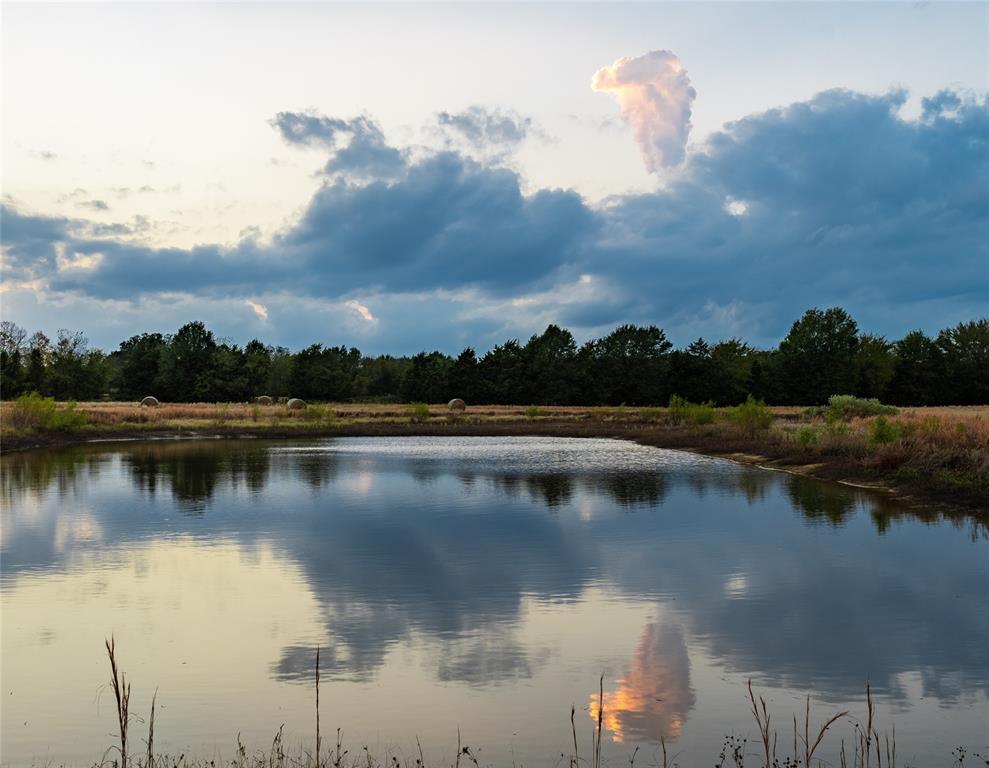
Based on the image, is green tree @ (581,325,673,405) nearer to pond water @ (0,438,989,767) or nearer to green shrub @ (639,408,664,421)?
green shrub @ (639,408,664,421)

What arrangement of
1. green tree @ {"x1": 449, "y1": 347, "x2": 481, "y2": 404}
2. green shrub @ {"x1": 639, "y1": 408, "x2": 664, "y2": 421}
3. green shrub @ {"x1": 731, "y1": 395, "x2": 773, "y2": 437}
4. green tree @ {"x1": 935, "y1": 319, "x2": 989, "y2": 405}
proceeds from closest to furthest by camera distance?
green shrub @ {"x1": 731, "y1": 395, "x2": 773, "y2": 437}, green shrub @ {"x1": 639, "y1": 408, "x2": 664, "y2": 421}, green tree @ {"x1": 935, "y1": 319, "x2": 989, "y2": 405}, green tree @ {"x1": 449, "y1": 347, "x2": 481, "y2": 404}

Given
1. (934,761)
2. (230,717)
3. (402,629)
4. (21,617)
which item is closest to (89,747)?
(230,717)

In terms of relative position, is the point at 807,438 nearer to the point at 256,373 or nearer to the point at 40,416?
the point at 40,416

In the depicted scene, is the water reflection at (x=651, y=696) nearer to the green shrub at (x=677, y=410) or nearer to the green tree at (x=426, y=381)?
the green shrub at (x=677, y=410)

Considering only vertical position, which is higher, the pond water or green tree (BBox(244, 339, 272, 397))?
green tree (BBox(244, 339, 272, 397))

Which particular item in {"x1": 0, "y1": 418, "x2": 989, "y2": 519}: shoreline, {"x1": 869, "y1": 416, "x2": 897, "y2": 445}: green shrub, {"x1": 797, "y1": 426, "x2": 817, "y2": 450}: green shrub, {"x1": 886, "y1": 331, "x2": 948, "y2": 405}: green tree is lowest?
{"x1": 0, "y1": 418, "x2": 989, "y2": 519}: shoreline

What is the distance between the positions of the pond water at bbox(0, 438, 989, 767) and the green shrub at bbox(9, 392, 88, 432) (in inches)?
1301

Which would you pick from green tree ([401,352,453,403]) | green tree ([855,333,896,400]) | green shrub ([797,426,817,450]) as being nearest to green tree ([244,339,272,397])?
green tree ([401,352,453,403])

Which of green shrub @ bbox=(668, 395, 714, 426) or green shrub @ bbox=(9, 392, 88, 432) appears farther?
green shrub @ bbox=(668, 395, 714, 426)

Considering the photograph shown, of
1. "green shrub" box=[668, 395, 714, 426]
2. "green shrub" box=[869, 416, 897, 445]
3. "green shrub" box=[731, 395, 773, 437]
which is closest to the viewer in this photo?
"green shrub" box=[869, 416, 897, 445]

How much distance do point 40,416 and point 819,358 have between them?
310 ft

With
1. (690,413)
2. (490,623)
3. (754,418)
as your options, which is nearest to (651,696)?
(490,623)

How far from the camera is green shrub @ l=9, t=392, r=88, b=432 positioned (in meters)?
54.9

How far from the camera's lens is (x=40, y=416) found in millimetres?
56281
